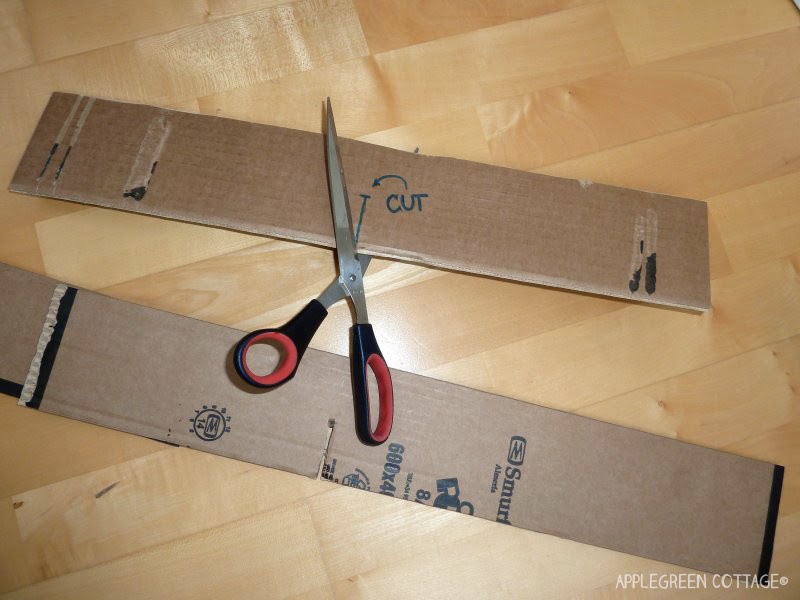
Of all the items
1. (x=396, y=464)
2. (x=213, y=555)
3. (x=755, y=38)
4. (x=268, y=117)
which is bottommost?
(x=213, y=555)

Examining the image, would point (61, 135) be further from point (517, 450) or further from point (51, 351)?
point (517, 450)

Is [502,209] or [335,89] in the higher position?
[335,89]

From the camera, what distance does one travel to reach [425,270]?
80 cm

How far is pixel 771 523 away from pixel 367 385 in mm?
515

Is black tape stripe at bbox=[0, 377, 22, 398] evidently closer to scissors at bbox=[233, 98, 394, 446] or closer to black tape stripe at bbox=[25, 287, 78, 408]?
black tape stripe at bbox=[25, 287, 78, 408]

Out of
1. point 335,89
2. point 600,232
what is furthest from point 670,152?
point 335,89

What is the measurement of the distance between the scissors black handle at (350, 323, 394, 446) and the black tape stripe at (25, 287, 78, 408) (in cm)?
34

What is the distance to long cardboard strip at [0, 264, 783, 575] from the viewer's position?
0.73 meters

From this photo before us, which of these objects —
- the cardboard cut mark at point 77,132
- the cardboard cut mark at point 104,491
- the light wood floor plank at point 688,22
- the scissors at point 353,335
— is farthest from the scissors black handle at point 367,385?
the light wood floor plank at point 688,22

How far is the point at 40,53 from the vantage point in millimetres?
835

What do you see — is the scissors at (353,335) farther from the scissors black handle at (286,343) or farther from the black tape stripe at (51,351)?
the black tape stripe at (51,351)

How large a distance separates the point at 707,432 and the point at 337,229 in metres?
0.52

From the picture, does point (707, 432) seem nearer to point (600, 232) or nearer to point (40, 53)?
point (600, 232)

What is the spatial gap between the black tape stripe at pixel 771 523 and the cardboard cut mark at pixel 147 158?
0.84 metres
